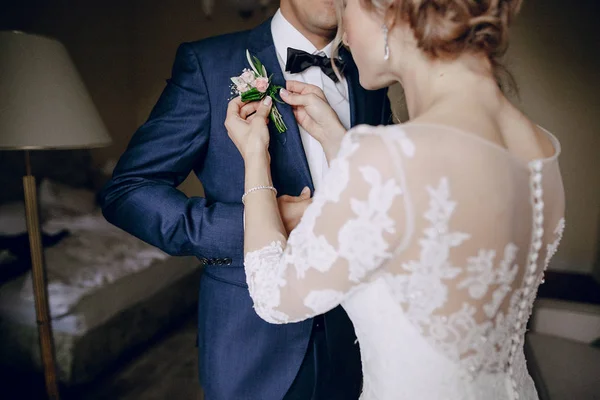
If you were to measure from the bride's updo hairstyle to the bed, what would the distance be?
227 cm

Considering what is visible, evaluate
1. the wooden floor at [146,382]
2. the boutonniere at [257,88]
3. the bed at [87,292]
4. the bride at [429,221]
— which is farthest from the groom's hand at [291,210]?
the wooden floor at [146,382]

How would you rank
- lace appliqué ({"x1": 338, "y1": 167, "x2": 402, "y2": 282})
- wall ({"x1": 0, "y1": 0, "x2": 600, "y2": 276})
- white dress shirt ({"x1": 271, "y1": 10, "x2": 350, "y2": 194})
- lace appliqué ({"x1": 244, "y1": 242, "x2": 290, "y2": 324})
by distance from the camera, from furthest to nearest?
wall ({"x1": 0, "y1": 0, "x2": 600, "y2": 276})
white dress shirt ({"x1": 271, "y1": 10, "x2": 350, "y2": 194})
lace appliqué ({"x1": 244, "y1": 242, "x2": 290, "y2": 324})
lace appliqué ({"x1": 338, "y1": 167, "x2": 402, "y2": 282})

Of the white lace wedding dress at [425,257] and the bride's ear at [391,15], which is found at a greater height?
the bride's ear at [391,15]

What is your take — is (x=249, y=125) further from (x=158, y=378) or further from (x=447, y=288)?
(x=158, y=378)

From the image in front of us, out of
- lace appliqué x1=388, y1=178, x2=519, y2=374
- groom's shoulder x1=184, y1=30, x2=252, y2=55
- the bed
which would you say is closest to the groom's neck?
groom's shoulder x1=184, y1=30, x2=252, y2=55

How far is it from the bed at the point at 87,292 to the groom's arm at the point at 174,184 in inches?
59.6

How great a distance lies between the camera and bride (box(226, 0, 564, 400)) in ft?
2.28

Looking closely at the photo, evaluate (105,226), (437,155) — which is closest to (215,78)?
(437,155)

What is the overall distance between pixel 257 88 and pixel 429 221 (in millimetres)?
588

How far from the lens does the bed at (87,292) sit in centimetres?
240

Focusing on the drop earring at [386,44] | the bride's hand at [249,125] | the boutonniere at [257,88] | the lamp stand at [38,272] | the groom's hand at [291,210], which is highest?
the drop earring at [386,44]

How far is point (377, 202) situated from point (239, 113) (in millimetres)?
508

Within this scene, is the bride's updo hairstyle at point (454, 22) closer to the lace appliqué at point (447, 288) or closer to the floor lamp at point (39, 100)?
the lace appliqué at point (447, 288)

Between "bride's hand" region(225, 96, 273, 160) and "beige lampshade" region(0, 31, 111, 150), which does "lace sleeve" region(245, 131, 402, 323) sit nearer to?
"bride's hand" region(225, 96, 273, 160)
